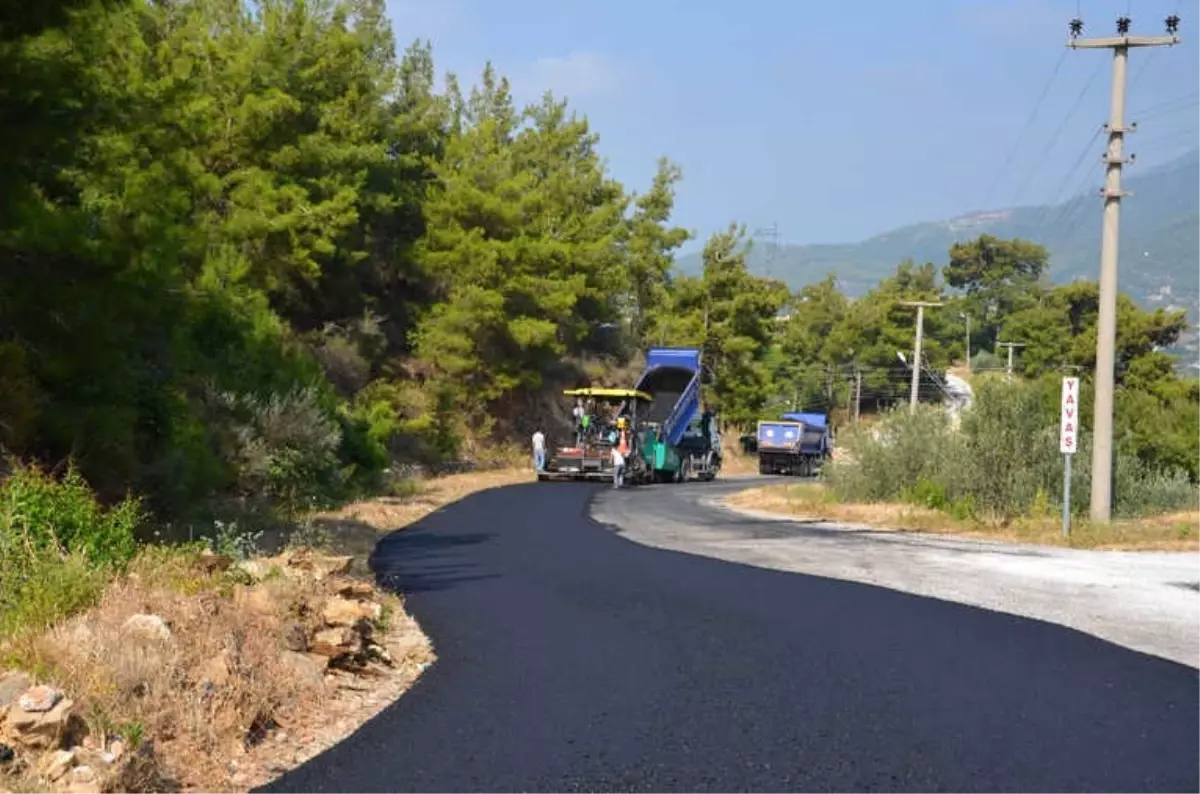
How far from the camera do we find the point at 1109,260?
2402 cm

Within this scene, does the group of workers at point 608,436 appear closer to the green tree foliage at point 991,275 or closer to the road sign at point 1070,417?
the road sign at point 1070,417

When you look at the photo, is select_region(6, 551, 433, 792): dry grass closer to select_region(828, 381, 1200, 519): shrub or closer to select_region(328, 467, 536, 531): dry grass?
select_region(328, 467, 536, 531): dry grass

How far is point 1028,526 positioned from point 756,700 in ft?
52.7

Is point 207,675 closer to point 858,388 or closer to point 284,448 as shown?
point 284,448

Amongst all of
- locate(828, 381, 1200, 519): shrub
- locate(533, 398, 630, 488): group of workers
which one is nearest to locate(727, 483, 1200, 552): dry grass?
locate(828, 381, 1200, 519): shrub

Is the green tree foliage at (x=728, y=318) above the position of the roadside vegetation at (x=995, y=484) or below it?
above

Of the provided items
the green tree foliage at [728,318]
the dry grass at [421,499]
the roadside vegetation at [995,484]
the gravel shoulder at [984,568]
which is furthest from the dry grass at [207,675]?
the green tree foliage at [728,318]

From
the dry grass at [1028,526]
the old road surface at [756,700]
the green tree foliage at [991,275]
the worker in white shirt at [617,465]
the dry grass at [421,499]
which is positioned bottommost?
the old road surface at [756,700]

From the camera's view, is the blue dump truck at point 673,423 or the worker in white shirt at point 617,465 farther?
the blue dump truck at point 673,423

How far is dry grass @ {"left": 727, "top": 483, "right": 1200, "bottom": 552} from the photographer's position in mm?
21297

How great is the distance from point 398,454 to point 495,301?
7.74 m

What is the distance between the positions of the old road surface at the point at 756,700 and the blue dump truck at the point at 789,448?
4174cm

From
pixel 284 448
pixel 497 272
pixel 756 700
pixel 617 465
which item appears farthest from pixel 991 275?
pixel 756 700

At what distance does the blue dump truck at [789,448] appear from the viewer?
5656 centimetres
